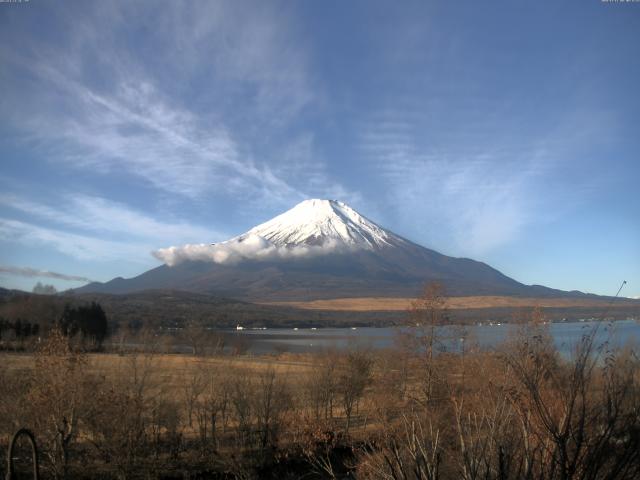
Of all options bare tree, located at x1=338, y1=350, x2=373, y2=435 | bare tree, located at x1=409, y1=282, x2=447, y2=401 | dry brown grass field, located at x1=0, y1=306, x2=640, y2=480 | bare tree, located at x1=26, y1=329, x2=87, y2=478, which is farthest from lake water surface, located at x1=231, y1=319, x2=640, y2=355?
bare tree, located at x1=26, y1=329, x2=87, y2=478

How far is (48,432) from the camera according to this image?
579 inches

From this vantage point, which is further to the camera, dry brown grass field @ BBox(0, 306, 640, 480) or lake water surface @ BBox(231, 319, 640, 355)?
dry brown grass field @ BBox(0, 306, 640, 480)

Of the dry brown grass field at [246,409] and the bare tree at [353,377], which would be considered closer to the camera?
the dry brown grass field at [246,409]

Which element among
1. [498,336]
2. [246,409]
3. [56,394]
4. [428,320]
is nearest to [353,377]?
[428,320]

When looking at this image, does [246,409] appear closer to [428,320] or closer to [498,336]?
[428,320]

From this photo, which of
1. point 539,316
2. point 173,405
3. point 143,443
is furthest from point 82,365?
point 539,316

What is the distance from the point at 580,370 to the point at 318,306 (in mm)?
185140

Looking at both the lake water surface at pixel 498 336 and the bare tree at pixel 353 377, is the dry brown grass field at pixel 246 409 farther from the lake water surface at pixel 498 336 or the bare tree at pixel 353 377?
the lake water surface at pixel 498 336

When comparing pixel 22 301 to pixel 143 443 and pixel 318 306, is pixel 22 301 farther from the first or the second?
pixel 318 306

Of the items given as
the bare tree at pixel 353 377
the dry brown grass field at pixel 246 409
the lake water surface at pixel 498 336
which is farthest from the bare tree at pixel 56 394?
the bare tree at pixel 353 377

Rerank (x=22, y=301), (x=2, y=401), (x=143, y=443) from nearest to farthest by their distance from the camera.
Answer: (x=2, y=401)
(x=143, y=443)
(x=22, y=301)

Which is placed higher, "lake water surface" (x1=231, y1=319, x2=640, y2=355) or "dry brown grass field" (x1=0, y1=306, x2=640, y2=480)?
"lake water surface" (x1=231, y1=319, x2=640, y2=355)

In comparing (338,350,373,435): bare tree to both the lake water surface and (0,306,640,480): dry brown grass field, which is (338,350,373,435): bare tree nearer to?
(0,306,640,480): dry brown grass field

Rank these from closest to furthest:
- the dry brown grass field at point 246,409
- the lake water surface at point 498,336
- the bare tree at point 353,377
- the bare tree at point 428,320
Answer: the lake water surface at point 498,336 → the dry brown grass field at point 246,409 → the bare tree at point 428,320 → the bare tree at point 353,377
